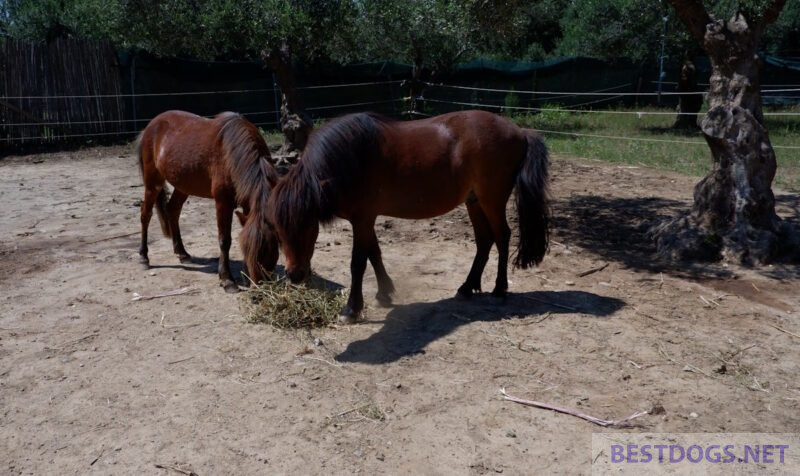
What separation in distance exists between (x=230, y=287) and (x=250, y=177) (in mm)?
963

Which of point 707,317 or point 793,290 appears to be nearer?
point 707,317

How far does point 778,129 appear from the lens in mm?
14445

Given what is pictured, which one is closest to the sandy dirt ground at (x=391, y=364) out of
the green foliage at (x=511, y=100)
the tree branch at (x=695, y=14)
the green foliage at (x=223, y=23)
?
the tree branch at (x=695, y=14)

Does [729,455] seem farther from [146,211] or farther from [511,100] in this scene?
[511,100]

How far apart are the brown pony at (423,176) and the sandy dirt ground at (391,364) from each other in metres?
0.47

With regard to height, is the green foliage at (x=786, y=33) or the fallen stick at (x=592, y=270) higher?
the green foliage at (x=786, y=33)

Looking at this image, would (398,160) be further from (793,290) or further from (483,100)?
(483,100)

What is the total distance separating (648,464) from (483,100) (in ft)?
51.6

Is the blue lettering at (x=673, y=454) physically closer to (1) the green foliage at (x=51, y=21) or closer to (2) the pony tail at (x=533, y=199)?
(2) the pony tail at (x=533, y=199)

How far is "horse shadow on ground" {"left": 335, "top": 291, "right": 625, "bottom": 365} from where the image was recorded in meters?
4.15

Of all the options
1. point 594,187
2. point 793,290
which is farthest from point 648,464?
point 594,187

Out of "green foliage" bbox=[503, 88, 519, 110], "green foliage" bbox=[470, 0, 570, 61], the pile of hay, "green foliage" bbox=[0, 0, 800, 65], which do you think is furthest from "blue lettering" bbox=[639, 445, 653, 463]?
"green foliage" bbox=[470, 0, 570, 61]

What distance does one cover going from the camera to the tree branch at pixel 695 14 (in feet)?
20.6

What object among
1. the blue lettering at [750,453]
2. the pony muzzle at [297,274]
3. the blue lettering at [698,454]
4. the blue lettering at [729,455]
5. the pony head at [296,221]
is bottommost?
the blue lettering at [698,454]
